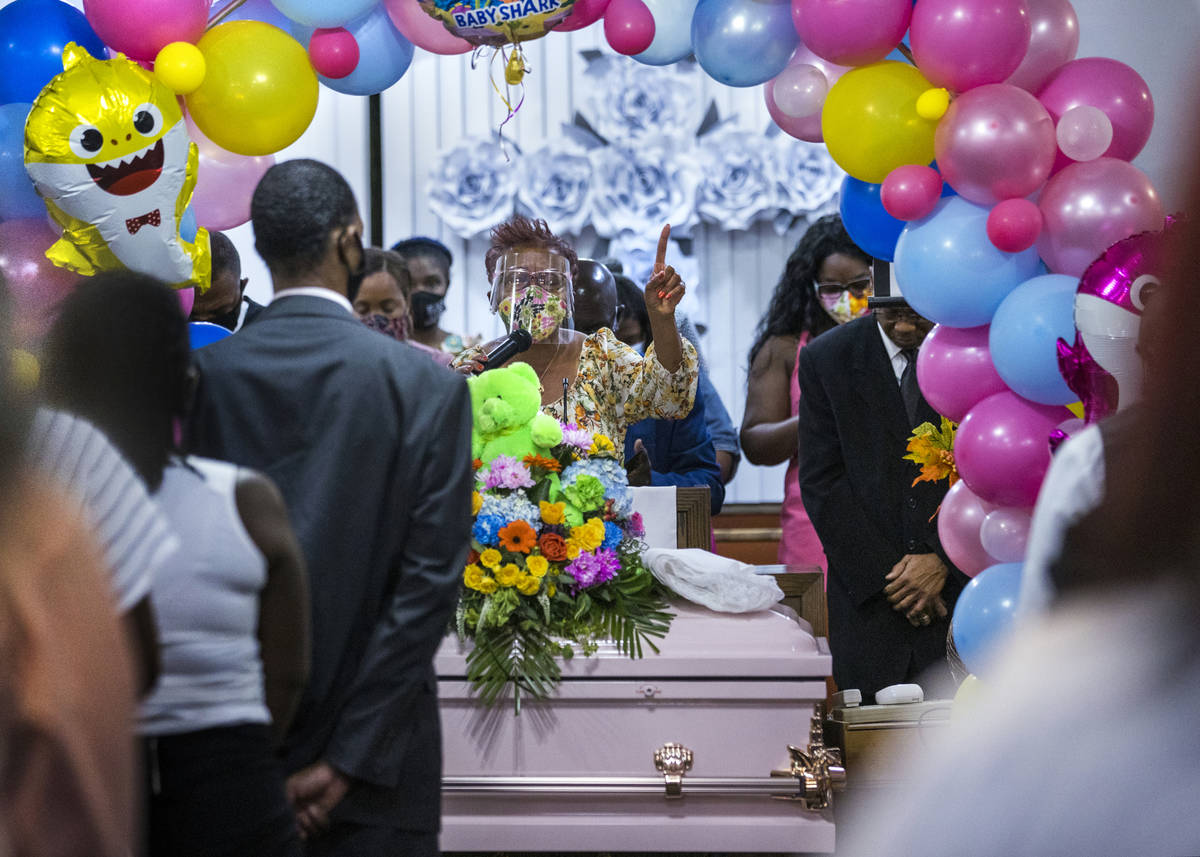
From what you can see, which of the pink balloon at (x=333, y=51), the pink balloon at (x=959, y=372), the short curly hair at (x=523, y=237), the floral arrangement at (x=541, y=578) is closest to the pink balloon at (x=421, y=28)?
the pink balloon at (x=333, y=51)

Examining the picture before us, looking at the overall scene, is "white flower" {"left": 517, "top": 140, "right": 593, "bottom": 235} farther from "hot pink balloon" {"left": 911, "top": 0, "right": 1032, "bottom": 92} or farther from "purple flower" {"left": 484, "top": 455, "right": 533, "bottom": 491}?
"purple flower" {"left": 484, "top": 455, "right": 533, "bottom": 491}

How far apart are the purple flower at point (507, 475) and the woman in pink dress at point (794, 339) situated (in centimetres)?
150

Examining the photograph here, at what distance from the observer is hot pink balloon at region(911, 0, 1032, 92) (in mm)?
2469

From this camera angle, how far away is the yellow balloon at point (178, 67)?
2604 mm

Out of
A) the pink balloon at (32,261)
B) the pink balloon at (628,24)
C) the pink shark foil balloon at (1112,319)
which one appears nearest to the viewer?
the pink shark foil balloon at (1112,319)

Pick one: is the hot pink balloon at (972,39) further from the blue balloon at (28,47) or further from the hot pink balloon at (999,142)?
the blue balloon at (28,47)

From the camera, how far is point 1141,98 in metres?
2.50

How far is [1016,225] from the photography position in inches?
97.5

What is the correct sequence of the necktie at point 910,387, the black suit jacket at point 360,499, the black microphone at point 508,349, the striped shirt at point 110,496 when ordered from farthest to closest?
the necktie at point 910,387, the black microphone at point 508,349, the black suit jacket at point 360,499, the striped shirt at point 110,496

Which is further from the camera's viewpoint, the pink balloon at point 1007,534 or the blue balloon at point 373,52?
the blue balloon at point 373,52

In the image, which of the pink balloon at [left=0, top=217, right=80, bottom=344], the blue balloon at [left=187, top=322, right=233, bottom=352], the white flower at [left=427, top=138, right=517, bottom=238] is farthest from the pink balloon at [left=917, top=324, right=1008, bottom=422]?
the white flower at [left=427, top=138, right=517, bottom=238]

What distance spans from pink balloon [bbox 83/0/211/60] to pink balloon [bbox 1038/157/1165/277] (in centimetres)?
181

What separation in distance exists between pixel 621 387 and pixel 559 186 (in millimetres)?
2840

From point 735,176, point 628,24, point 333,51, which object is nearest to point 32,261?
point 333,51
